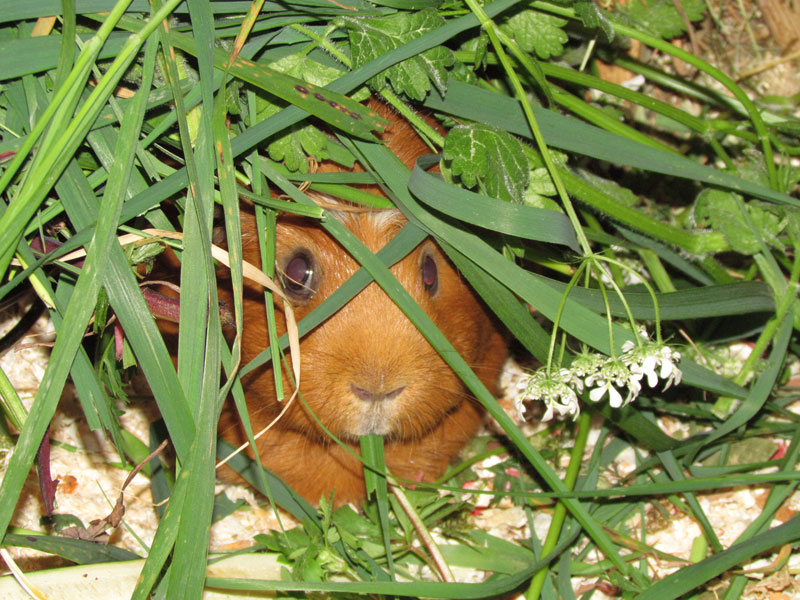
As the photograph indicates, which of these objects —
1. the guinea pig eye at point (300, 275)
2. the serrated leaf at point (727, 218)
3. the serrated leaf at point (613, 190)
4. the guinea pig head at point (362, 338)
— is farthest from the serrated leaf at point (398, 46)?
the serrated leaf at point (727, 218)

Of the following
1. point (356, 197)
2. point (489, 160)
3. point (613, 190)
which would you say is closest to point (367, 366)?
point (356, 197)

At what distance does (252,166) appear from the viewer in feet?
5.98

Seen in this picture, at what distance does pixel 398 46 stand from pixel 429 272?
57 centimetres

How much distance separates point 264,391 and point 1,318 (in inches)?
41.3

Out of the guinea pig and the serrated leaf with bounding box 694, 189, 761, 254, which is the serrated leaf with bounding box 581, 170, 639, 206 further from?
the guinea pig

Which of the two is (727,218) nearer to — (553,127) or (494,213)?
(553,127)

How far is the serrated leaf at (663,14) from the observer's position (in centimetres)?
266

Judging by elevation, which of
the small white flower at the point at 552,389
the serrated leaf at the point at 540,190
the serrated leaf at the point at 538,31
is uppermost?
the serrated leaf at the point at 538,31

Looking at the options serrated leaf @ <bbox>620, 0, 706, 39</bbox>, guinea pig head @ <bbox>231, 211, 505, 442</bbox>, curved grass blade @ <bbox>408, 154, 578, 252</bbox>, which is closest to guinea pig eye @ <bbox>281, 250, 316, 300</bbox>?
guinea pig head @ <bbox>231, 211, 505, 442</bbox>

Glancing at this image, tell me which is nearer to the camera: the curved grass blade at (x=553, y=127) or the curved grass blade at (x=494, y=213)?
the curved grass blade at (x=494, y=213)

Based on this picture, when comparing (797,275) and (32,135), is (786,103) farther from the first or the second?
(32,135)

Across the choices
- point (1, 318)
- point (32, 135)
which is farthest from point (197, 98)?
point (1, 318)

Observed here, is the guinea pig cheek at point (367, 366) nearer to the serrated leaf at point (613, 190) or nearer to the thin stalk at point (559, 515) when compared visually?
the thin stalk at point (559, 515)

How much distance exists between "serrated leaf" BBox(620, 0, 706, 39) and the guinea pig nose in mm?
1546
